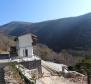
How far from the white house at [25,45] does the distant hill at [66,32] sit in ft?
213

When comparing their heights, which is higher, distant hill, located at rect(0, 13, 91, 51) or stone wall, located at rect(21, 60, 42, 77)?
distant hill, located at rect(0, 13, 91, 51)

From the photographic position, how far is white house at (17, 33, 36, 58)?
1461 inches

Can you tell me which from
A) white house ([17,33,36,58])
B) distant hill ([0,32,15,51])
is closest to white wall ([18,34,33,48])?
white house ([17,33,36,58])

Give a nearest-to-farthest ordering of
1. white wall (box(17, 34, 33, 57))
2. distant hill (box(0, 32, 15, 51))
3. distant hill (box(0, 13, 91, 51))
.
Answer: white wall (box(17, 34, 33, 57)) < distant hill (box(0, 32, 15, 51)) < distant hill (box(0, 13, 91, 51))

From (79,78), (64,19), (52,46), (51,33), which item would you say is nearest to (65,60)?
(79,78)

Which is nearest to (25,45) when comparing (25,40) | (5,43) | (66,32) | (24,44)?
(24,44)

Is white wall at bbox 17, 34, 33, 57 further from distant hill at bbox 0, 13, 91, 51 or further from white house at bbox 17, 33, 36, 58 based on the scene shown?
distant hill at bbox 0, 13, 91, 51

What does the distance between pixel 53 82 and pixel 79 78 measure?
15.0 ft

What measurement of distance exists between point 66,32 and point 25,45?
86.6m

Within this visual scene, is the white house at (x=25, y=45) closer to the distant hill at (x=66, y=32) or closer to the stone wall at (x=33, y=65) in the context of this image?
the stone wall at (x=33, y=65)

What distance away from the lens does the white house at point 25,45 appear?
37106mm

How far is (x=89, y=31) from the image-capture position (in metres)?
112

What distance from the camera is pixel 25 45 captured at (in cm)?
3725

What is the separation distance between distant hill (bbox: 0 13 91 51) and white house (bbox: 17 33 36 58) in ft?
213
